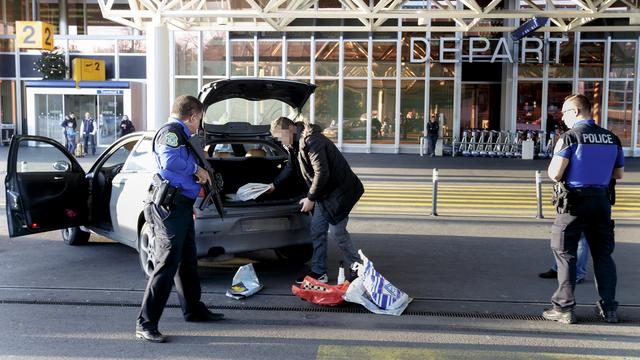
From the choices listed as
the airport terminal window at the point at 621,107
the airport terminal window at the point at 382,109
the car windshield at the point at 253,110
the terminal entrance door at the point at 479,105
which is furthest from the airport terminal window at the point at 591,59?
the car windshield at the point at 253,110

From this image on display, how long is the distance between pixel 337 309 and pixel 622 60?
23837 millimetres

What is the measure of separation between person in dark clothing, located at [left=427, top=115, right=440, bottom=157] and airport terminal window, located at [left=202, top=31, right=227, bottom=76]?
343 inches

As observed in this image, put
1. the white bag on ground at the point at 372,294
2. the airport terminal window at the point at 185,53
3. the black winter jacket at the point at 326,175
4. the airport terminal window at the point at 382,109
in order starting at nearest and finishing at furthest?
the white bag on ground at the point at 372,294 → the black winter jacket at the point at 326,175 → the airport terminal window at the point at 382,109 → the airport terminal window at the point at 185,53

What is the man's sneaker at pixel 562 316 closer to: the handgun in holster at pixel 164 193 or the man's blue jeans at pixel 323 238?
the man's blue jeans at pixel 323 238

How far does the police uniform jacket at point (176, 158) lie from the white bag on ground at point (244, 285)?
1.53 meters

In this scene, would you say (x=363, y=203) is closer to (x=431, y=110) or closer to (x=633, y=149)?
(x=431, y=110)

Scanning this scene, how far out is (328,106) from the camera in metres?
28.1

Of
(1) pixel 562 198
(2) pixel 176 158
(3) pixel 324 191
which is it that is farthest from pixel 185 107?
(1) pixel 562 198

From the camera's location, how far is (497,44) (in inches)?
1040

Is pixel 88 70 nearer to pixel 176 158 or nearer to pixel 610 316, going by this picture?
pixel 176 158

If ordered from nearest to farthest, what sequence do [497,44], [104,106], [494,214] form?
1. [494,214]
2. [497,44]
3. [104,106]

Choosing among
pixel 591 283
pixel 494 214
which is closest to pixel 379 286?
pixel 591 283

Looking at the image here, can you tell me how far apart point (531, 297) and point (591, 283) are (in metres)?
1.00

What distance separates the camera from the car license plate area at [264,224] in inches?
279
